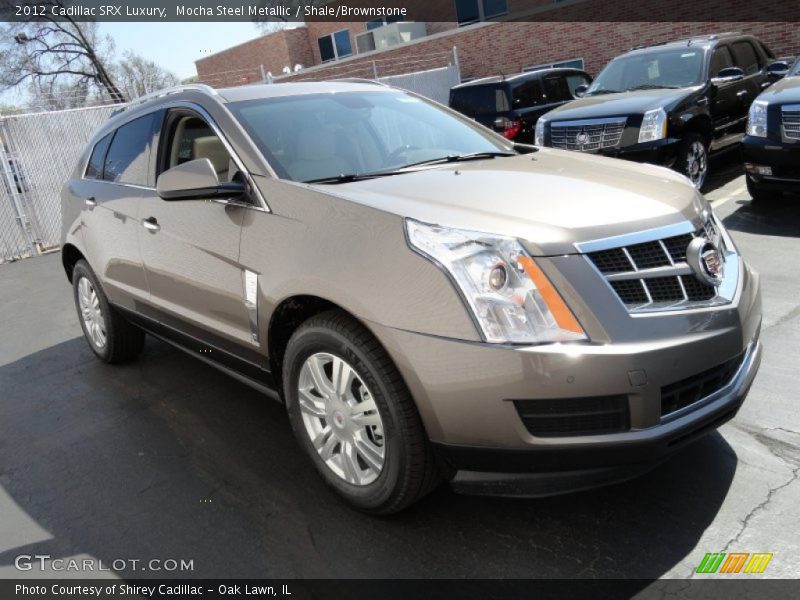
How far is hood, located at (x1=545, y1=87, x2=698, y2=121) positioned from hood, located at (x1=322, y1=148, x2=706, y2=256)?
198 inches

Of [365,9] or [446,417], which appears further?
[365,9]

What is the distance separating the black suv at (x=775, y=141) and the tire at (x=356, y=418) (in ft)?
18.8

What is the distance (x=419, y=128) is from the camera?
12.5ft

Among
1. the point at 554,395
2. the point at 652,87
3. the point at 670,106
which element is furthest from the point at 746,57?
the point at 554,395

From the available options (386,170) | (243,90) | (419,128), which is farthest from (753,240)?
(243,90)

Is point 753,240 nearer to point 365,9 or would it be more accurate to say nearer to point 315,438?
point 315,438

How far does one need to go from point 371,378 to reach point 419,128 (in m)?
1.80

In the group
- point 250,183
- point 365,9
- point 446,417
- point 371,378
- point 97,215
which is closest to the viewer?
point 446,417

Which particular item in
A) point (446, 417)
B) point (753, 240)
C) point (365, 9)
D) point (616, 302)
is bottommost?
point (753, 240)

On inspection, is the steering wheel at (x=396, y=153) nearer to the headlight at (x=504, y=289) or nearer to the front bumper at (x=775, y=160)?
the headlight at (x=504, y=289)

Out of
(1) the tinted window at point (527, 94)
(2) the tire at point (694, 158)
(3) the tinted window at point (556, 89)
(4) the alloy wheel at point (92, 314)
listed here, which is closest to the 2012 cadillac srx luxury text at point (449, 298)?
(4) the alloy wheel at point (92, 314)

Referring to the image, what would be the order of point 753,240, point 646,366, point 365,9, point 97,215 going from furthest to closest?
point 365,9 → point 753,240 → point 97,215 → point 646,366

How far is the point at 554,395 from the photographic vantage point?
222 centimetres

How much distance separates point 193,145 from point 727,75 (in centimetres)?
747
